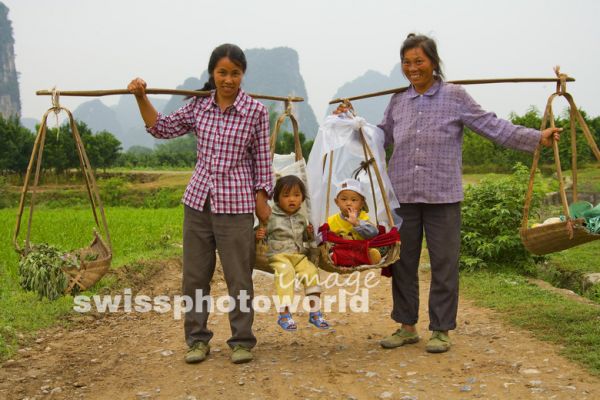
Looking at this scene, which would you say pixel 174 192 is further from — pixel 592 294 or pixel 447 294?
pixel 447 294

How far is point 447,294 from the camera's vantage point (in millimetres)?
3682

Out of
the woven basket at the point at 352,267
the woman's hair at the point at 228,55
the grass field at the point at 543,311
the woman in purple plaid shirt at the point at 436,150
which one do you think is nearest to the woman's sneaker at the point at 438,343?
the woman in purple plaid shirt at the point at 436,150

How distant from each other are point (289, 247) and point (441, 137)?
1094mm

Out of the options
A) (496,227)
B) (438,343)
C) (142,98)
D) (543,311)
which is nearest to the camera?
(142,98)

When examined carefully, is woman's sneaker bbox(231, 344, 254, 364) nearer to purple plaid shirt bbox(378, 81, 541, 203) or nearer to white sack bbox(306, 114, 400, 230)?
white sack bbox(306, 114, 400, 230)

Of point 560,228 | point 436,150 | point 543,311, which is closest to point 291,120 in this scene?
point 436,150

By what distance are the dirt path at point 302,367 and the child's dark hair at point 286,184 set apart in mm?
982

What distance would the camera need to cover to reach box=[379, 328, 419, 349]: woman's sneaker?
12.6ft

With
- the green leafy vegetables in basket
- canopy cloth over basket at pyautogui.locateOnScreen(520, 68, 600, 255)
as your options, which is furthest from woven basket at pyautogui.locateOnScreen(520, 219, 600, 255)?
the green leafy vegetables in basket

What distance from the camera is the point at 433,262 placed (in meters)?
3.71

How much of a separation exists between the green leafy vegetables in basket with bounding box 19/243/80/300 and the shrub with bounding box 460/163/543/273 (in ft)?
12.7

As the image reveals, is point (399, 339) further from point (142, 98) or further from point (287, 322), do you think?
point (142, 98)

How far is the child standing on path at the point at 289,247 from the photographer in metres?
3.62

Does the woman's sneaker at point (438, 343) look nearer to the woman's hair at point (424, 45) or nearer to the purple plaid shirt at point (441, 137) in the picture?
the purple plaid shirt at point (441, 137)
